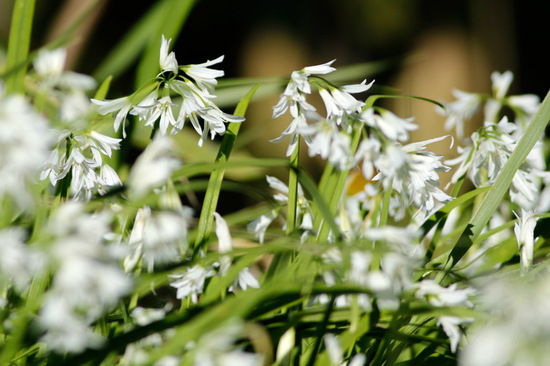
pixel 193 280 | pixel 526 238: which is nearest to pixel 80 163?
pixel 193 280

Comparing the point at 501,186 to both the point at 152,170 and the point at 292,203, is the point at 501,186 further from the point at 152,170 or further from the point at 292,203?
the point at 152,170

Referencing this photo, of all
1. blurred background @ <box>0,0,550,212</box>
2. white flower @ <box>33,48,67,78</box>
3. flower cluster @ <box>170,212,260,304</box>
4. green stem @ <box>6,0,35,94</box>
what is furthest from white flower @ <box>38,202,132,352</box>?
blurred background @ <box>0,0,550,212</box>

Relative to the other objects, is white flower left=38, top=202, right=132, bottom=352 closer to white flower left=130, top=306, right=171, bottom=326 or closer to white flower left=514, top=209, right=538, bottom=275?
white flower left=130, top=306, right=171, bottom=326

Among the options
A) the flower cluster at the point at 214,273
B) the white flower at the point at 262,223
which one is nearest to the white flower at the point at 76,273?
the flower cluster at the point at 214,273

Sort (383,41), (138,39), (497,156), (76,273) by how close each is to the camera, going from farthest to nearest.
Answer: (383,41) < (138,39) < (497,156) < (76,273)

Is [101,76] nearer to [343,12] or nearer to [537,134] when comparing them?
[537,134]
